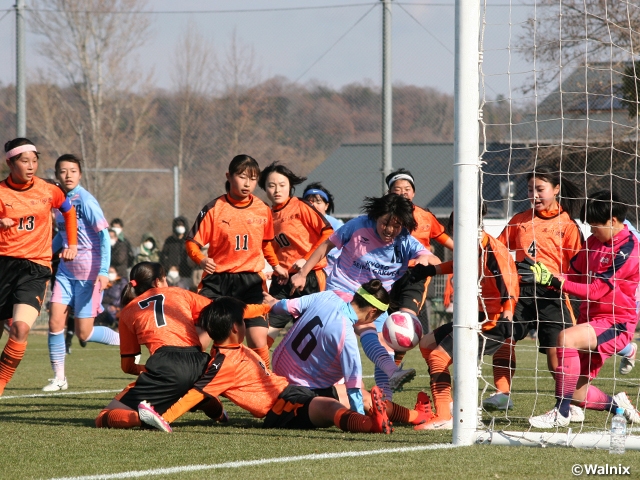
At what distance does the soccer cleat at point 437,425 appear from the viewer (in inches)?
208

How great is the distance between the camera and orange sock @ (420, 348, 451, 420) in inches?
Answer: 215

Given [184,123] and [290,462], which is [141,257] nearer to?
[184,123]

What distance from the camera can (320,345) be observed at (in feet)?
17.5

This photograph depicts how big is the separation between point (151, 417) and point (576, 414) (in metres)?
2.87

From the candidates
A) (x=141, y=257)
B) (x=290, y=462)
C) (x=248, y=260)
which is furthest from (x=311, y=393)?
(x=141, y=257)

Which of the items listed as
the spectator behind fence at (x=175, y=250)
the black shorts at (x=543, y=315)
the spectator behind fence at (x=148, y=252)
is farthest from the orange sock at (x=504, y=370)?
the spectator behind fence at (x=148, y=252)

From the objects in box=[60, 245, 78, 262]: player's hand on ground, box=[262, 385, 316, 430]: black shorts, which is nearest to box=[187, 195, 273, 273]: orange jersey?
box=[60, 245, 78, 262]: player's hand on ground

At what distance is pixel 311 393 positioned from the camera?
5.29 metres

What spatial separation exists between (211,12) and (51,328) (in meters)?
9.52

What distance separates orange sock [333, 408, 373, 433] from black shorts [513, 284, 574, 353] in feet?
4.81

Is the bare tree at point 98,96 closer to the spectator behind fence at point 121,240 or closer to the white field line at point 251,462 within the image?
the spectator behind fence at point 121,240

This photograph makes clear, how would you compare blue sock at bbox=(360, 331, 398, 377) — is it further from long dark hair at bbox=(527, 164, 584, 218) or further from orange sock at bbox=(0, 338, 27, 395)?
orange sock at bbox=(0, 338, 27, 395)

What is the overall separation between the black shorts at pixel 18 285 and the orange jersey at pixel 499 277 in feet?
11.0

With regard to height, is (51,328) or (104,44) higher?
(104,44)
